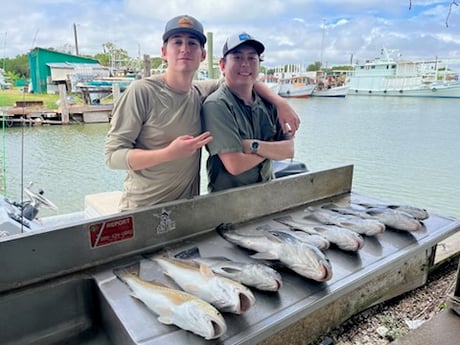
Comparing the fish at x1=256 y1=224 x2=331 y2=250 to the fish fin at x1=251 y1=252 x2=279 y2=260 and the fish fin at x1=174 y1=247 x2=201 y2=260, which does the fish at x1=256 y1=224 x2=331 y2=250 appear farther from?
the fish fin at x1=174 y1=247 x2=201 y2=260

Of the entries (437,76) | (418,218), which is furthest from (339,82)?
(418,218)

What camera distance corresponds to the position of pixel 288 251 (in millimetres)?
1187

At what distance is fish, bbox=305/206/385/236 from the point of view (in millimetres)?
1466

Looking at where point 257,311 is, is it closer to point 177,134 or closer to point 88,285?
point 88,285

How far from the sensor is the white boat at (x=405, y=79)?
77.7 ft

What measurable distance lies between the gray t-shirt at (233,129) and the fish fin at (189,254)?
16.4 inches

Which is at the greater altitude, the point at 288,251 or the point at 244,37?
the point at 244,37

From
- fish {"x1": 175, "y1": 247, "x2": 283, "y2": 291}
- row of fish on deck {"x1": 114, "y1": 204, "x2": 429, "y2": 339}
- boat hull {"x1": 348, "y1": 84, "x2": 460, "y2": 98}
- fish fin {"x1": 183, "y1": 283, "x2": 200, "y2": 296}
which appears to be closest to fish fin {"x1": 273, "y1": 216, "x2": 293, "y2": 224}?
row of fish on deck {"x1": 114, "y1": 204, "x2": 429, "y2": 339}

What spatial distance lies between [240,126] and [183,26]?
1.63ft

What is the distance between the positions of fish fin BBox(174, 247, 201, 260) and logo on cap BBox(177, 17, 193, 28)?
0.94 m

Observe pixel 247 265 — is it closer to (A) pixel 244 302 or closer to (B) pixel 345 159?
(A) pixel 244 302

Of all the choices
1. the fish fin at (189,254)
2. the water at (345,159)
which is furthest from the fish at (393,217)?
the water at (345,159)

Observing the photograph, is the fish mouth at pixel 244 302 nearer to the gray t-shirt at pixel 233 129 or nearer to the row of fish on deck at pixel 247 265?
the row of fish on deck at pixel 247 265

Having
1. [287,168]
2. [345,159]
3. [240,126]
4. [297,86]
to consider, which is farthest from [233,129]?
[297,86]
